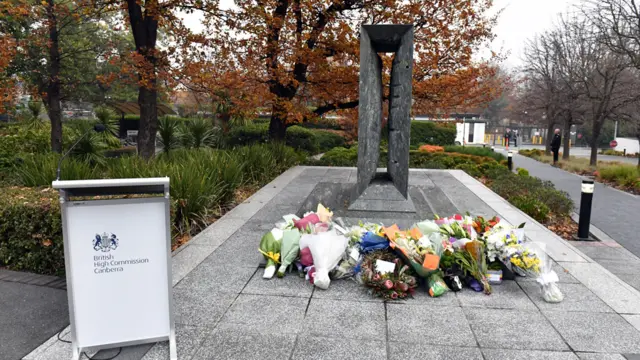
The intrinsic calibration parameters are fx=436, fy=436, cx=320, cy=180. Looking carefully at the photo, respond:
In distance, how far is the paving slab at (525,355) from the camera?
10.1 ft

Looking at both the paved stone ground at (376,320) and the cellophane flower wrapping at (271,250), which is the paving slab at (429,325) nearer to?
the paved stone ground at (376,320)

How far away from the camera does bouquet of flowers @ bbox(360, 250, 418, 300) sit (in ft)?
13.1

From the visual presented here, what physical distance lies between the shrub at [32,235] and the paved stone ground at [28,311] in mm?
142

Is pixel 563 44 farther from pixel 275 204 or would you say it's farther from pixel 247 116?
pixel 275 204

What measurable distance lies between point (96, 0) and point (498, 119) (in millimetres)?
62063

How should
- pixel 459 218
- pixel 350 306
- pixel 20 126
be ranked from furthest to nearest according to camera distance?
pixel 20 126, pixel 459 218, pixel 350 306

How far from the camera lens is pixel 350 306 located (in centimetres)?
384

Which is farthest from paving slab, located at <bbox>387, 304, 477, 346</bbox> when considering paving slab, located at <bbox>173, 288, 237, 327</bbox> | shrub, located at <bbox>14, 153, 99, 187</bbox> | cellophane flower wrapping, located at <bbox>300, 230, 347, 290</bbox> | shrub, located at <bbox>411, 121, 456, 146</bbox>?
shrub, located at <bbox>411, 121, 456, 146</bbox>

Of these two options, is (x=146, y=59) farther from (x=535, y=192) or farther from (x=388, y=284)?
(x=535, y=192)

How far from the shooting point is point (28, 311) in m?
3.82

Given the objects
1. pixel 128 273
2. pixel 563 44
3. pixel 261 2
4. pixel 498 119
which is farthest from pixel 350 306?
pixel 498 119

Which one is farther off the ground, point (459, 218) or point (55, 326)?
point (459, 218)

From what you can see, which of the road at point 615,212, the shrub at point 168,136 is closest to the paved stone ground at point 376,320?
the road at point 615,212

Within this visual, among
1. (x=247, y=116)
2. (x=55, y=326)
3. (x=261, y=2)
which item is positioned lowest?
(x=55, y=326)
